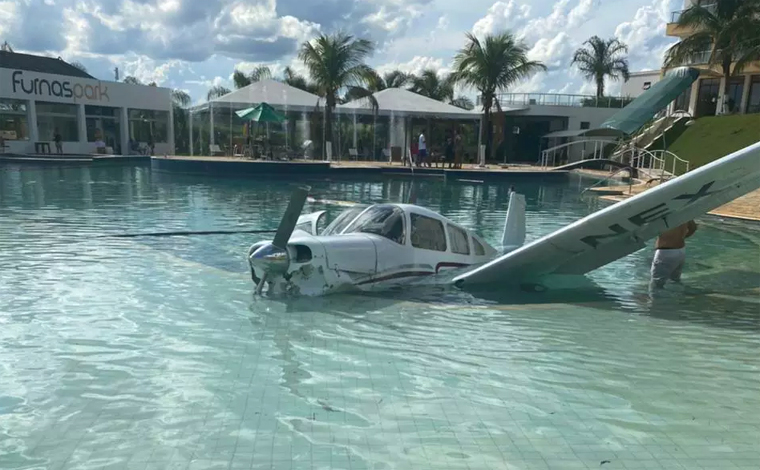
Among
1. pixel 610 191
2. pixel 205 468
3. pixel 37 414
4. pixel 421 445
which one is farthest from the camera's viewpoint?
pixel 610 191

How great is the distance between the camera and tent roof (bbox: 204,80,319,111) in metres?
34.8

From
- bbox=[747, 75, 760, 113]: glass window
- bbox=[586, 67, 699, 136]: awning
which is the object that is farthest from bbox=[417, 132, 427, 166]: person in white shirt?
bbox=[747, 75, 760, 113]: glass window

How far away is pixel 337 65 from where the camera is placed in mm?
34750

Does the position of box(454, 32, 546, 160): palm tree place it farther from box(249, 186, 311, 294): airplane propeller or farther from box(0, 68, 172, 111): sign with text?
box(249, 186, 311, 294): airplane propeller

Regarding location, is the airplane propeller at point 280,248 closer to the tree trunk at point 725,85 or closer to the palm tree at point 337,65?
the palm tree at point 337,65

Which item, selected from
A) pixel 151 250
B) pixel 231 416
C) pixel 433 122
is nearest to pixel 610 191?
pixel 433 122

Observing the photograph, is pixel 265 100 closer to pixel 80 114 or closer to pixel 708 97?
pixel 80 114

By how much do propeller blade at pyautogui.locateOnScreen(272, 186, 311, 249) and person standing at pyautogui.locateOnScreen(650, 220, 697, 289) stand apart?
6.18 m

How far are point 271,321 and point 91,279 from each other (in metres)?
3.75

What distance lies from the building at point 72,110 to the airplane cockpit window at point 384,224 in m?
37.8

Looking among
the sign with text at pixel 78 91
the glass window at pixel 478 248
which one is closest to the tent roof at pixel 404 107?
the sign with text at pixel 78 91

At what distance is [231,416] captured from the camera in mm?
4492

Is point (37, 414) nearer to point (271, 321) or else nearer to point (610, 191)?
point (271, 321)

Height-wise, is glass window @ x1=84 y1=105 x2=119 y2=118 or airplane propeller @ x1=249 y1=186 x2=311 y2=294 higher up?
glass window @ x1=84 y1=105 x2=119 y2=118
